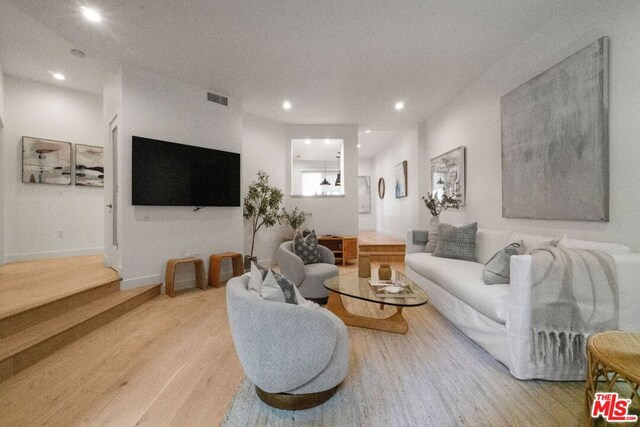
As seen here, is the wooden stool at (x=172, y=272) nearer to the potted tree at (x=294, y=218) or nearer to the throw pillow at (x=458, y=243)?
the potted tree at (x=294, y=218)

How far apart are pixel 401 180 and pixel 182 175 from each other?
5.18 m

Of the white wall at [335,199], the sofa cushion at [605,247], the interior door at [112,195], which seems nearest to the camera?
the sofa cushion at [605,247]

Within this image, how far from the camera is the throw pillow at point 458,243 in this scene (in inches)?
126

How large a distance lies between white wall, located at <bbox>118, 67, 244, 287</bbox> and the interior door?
1.21 ft

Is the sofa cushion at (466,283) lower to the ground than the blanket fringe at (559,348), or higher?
higher

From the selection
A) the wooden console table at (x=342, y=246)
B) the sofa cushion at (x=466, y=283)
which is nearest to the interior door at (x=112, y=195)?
the wooden console table at (x=342, y=246)

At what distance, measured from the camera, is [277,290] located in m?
1.52

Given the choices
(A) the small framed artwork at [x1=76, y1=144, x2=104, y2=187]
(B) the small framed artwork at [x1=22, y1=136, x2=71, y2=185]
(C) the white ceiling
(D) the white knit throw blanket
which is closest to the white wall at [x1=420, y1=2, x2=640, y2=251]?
(C) the white ceiling

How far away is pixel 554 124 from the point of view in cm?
247

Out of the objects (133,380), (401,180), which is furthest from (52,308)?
(401,180)

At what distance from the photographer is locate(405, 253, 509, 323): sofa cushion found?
75.7 inches

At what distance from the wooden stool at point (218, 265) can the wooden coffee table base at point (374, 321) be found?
208 centimetres

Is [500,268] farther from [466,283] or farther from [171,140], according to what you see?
[171,140]

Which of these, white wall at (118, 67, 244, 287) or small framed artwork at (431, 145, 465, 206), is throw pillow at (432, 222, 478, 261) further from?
white wall at (118, 67, 244, 287)
